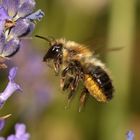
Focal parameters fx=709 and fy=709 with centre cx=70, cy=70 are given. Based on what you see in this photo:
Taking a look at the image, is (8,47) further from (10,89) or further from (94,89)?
(94,89)

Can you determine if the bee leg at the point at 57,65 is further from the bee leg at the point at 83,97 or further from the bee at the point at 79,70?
the bee leg at the point at 83,97

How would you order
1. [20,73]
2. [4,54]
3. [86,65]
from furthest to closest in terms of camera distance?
[20,73], [86,65], [4,54]

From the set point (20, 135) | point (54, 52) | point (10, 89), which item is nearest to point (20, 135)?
point (20, 135)

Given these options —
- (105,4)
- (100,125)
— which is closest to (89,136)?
(100,125)

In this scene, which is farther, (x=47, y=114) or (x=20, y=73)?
(x=47, y=114)

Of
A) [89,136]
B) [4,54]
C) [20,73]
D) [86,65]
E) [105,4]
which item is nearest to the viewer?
[4,54]

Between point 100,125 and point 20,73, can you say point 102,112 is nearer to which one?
point 100,125
